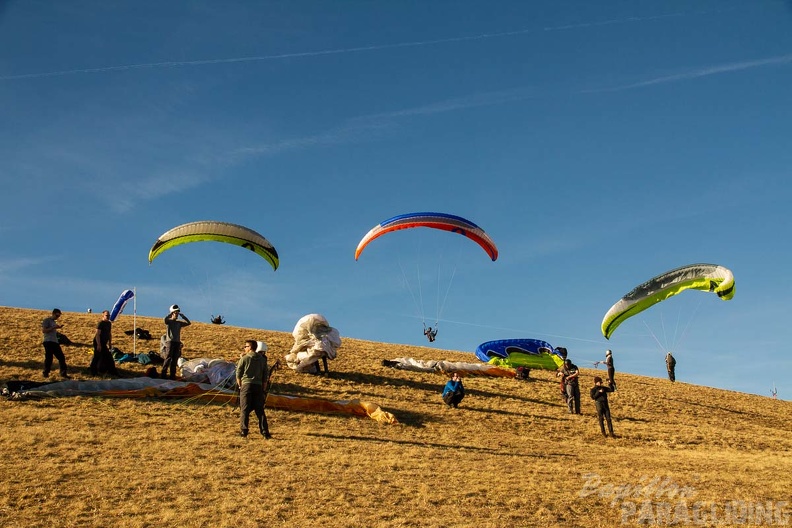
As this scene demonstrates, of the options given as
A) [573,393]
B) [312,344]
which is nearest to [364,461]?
[312,344]

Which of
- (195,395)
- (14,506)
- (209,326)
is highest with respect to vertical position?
(209,326)

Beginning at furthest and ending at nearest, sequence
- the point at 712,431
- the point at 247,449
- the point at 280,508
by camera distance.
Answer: the point at 712,431, the point at 247,449, the point at 280,508

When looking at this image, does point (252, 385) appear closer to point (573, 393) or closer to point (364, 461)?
point (364, 461)

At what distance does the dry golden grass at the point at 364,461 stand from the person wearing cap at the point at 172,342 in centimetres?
147

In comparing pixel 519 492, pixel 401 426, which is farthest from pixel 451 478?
pixel 401 426

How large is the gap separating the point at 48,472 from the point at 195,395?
7725 mm

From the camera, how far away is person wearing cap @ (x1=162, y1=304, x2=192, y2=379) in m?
21.7

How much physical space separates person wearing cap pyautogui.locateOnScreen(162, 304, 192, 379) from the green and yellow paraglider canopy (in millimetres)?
5712

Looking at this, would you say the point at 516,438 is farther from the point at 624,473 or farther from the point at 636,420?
the point at 636,420

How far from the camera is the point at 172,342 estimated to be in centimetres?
2191

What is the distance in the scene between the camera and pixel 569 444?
1927cm

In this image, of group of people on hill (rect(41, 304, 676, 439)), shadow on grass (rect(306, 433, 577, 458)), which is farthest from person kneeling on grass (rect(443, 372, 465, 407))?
shadow on grass (rect(306, 433, 577, 458))

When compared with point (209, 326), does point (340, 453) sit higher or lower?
lower

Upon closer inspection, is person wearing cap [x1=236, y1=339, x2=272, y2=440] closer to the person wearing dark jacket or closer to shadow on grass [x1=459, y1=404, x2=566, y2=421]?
shadow on grass [x1=459, y1=404, x2=566, y2=421]
